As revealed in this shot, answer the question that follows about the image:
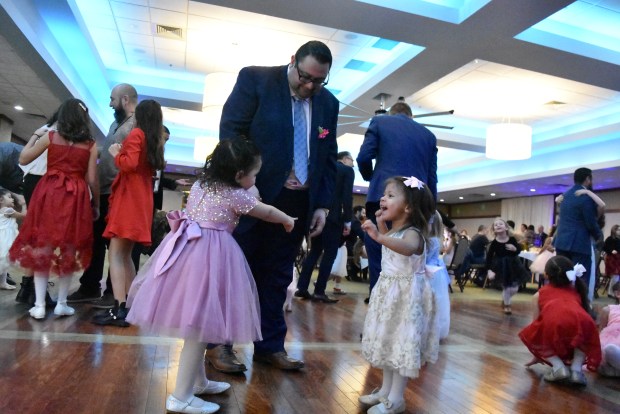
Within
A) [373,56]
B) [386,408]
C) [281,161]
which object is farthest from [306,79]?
[373,56]

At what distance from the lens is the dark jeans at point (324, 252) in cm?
478

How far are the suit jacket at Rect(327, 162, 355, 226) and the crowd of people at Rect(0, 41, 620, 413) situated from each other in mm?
1551

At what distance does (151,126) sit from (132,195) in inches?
16.2

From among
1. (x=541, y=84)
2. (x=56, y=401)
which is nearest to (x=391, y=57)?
(x=541, y=84)

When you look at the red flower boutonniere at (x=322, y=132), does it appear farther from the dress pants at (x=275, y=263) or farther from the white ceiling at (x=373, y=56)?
the white ceiling at (x=373, y=56)

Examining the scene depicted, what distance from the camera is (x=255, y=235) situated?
2.16 m

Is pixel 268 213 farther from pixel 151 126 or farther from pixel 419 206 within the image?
pixel 151 126

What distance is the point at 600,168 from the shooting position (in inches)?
423

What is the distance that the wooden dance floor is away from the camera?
5.57 feet

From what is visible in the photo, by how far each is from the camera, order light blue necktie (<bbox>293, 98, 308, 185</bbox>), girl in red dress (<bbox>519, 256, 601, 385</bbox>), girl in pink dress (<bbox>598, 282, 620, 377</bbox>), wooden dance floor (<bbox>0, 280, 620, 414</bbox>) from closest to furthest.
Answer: wooden dance floor (<bbox>0, 280, 620, 414</bbox>) → light blue necktie (<bbox>293, 98, 308, 185</bbox>) → girl in red dress (<bbox>519, 256, 601, 385</bbox>) → girl in pink dress (<bbox>598, 282, 620, 377</bbox>)

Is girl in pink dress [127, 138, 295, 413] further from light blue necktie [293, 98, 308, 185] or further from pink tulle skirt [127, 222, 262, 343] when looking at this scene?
light blue necktie [293, 98, 308, 185]

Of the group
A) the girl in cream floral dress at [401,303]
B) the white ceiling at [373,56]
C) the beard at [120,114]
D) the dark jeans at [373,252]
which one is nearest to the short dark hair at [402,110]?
the dark jeans at [373,252]

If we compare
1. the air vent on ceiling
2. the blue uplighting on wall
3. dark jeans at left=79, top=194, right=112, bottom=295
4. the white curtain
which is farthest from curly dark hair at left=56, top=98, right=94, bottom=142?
the white curtain

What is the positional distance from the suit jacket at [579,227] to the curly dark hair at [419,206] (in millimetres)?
2874
